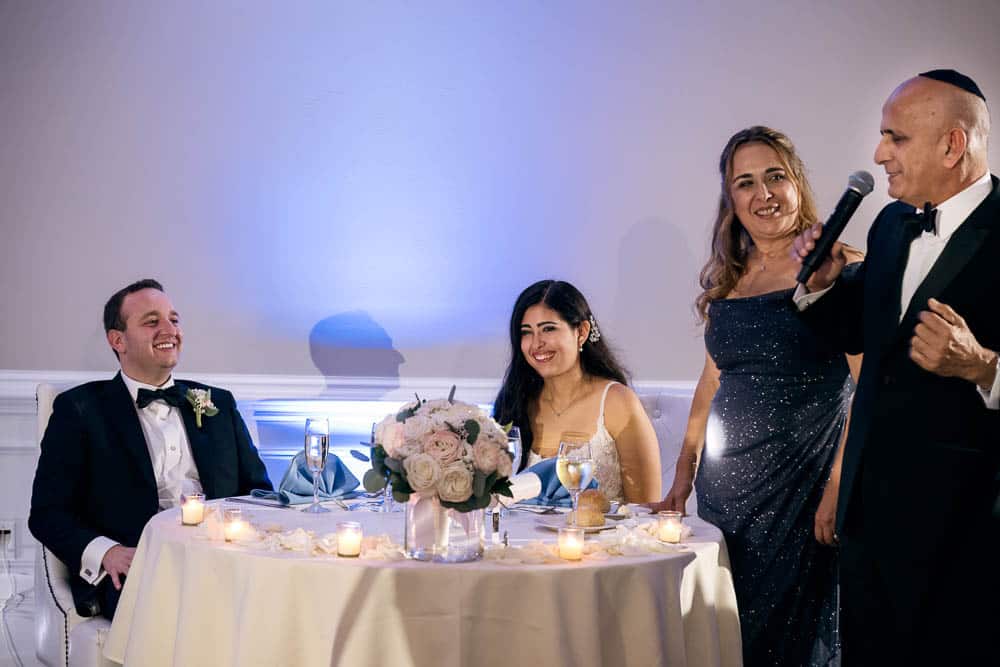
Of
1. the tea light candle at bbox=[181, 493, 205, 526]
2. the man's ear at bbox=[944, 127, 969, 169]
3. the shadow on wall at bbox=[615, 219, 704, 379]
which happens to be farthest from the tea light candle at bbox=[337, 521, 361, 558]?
the shadow on wall at bbox=[615, 219, 704, 379]

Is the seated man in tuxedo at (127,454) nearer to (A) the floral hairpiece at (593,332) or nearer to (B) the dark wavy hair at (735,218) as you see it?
(A) the floral hairpiece at (593,332)

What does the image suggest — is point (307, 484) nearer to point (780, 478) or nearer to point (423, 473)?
point (423, 473)

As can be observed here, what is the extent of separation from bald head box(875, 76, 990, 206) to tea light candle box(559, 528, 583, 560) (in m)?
1.02

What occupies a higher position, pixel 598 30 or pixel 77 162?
pixel 598 30

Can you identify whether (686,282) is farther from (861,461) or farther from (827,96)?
(861,461)

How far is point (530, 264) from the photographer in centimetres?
447

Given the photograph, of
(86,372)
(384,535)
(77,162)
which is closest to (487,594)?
(384,535)

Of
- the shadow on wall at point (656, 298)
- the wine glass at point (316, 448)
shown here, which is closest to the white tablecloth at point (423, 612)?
the wine glass at point (316, 448)

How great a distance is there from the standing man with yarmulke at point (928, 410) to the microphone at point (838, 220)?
0.12ft

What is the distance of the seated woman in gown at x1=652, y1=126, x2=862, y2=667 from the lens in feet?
8.94

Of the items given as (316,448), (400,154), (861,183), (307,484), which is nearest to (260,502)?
(307,484)

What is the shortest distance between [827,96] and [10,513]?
403 centimetres

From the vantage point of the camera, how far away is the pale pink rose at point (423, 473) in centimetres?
193

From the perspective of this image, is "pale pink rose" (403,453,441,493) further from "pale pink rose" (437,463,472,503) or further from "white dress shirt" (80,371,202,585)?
"white dress shirt" (80,371,202,585)
